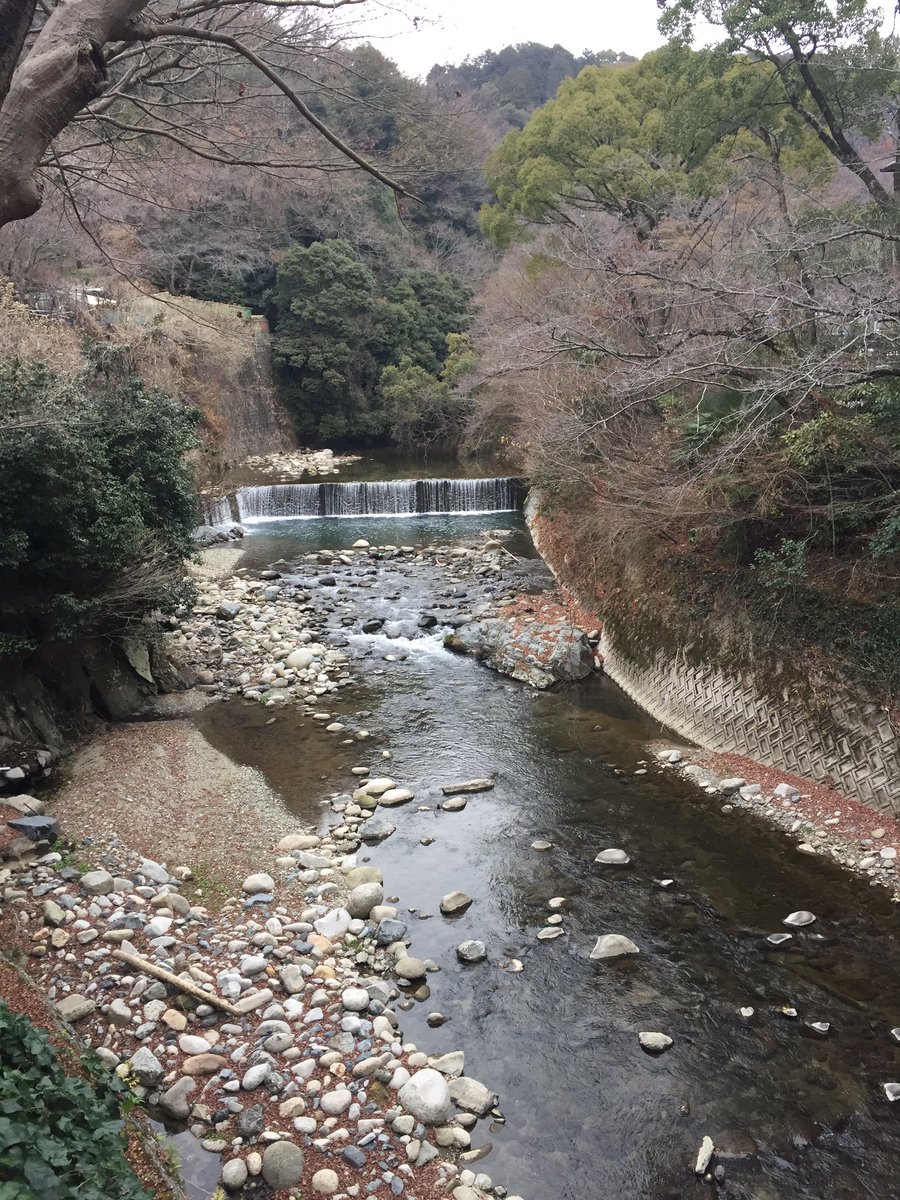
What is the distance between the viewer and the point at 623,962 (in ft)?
17.7

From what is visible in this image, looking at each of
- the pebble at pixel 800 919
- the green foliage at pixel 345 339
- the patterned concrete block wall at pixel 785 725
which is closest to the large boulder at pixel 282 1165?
the pebble at pixel 800 919

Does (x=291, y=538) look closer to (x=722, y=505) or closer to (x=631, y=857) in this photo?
(x=722, y=505)

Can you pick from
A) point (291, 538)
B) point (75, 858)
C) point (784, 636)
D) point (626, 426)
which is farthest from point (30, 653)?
point (291, 538)

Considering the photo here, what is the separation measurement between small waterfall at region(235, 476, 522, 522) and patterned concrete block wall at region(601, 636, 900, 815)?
486 inches

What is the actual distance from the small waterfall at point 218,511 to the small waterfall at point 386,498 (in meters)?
0.99

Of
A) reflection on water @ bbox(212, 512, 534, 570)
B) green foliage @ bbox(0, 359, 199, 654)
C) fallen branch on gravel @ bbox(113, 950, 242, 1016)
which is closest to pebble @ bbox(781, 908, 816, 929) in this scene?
fallen branch on gravel @ bbox(113, 950, 242, 1016)

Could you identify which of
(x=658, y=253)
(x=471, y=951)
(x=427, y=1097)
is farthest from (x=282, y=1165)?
(x=658, y=253)

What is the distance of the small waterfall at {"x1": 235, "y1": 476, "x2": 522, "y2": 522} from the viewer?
70.7 feet

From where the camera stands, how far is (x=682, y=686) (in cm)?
920

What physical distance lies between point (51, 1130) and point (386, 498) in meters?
19.6

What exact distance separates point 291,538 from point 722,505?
12.6 m

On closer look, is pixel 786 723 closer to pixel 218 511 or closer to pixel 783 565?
pixel 783 565

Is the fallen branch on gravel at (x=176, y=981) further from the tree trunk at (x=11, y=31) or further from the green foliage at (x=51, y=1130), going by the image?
the tree trunk at (x=11, y=31)

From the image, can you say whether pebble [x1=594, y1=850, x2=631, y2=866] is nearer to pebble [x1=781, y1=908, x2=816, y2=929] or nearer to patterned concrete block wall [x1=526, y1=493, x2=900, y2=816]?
pebble [x1=781, y1=908, x2=816, y2=929]
